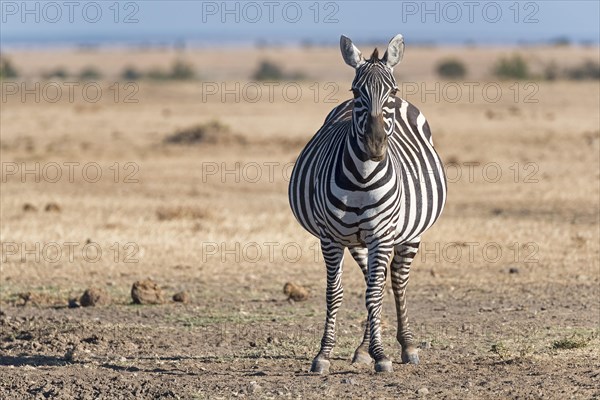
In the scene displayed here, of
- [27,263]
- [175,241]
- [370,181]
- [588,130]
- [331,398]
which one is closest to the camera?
[331,398]

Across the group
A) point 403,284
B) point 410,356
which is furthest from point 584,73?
point 410,356

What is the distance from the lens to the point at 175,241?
14.3m

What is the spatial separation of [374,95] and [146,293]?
4.42m

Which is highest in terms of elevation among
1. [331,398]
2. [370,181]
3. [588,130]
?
[588,130]

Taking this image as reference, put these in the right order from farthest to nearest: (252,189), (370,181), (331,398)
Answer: (252,189)
(370,181)
(331,398)

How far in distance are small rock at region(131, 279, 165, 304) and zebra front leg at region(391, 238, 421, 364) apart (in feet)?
10.3

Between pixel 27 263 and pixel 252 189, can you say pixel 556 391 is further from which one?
pixel 252 189

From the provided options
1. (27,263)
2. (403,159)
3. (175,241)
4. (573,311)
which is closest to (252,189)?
(175,241)

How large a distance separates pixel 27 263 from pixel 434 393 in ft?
24.2

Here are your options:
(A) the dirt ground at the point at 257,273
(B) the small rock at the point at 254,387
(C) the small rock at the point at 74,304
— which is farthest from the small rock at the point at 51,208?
(B) the small rock at the point at 254,387

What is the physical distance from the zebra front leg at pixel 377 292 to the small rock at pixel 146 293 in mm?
3653

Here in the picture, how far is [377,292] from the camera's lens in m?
7.80

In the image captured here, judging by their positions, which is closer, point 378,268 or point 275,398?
point 275,398

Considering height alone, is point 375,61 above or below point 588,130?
below
